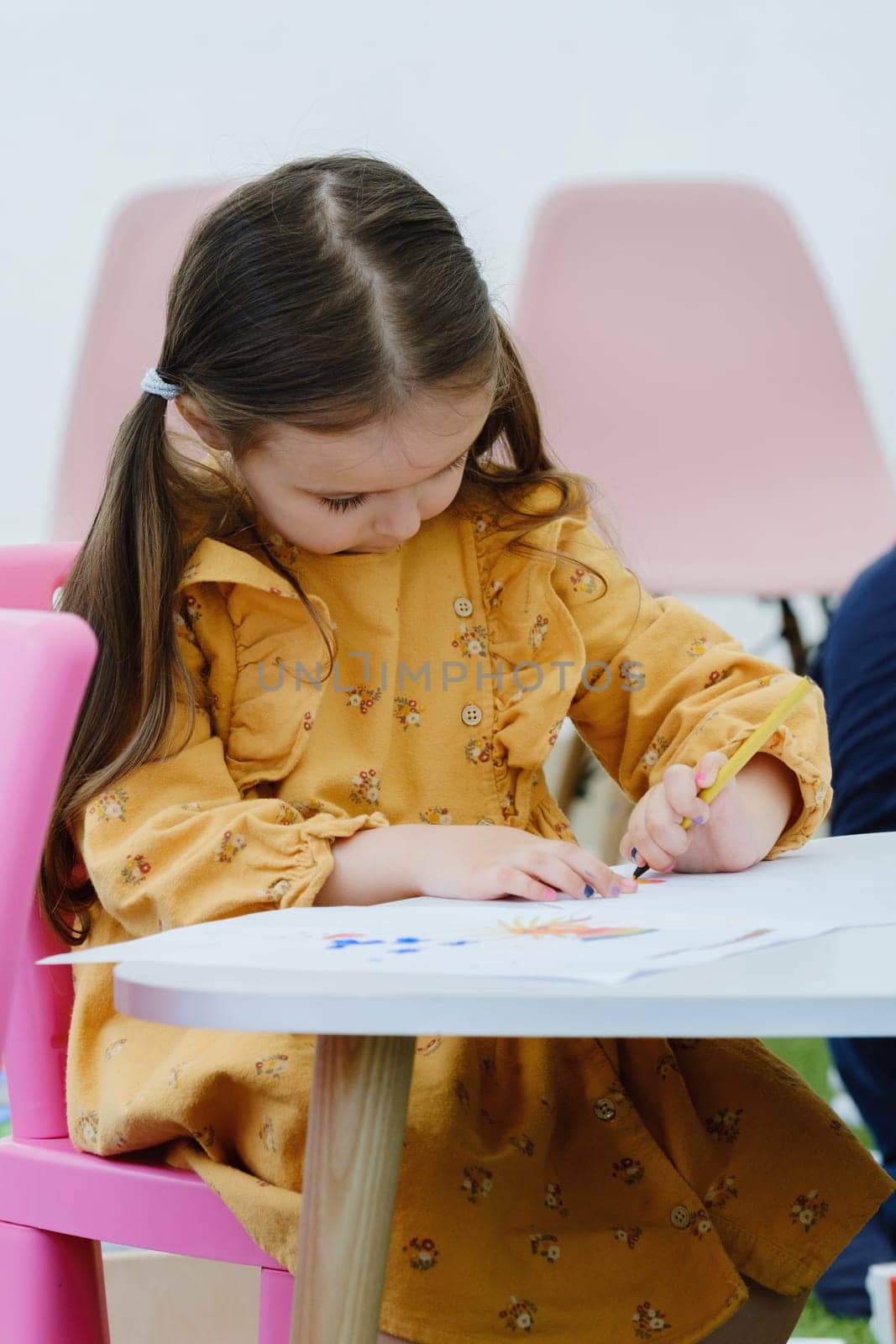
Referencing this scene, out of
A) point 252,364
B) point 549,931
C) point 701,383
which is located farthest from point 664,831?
point 701,383

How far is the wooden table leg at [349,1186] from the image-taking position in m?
0.56

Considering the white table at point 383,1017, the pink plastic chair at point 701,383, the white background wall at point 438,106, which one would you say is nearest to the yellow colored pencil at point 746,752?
the white table at point 383,1017

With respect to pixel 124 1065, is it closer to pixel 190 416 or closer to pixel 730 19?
pixel 190 416

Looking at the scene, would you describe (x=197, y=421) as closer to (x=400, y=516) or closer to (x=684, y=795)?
(x=400, y=516)

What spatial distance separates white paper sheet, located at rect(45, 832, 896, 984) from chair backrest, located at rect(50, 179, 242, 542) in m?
1.49

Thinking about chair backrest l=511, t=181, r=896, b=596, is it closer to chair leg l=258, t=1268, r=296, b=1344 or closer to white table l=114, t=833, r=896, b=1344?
chair leg l=258, t=1268, r=296, b=1344

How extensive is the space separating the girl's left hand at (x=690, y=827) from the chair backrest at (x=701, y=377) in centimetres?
125

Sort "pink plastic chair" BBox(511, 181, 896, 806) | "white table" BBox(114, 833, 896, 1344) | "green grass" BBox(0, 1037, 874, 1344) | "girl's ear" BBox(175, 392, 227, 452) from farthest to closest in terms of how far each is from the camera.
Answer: "pink plastic chair" BBox(511, 181, 896, 806)
"green grass" BBox(0, 1037, 874, 1344)
"girl's ear" BBox(175, 392, 227, 452)
"white table" BBox(114, 833, 896, 1344)

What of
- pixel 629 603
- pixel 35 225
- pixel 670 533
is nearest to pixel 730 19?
pixel 670 533

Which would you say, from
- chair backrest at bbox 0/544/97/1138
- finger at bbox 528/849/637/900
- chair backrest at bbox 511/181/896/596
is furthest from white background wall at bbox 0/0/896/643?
chair backrest at bbox 0/544/97/1138

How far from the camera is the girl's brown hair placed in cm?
87

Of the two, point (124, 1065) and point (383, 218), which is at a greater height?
point (383, 218)

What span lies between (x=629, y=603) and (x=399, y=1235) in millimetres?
452

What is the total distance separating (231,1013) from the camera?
480mm
